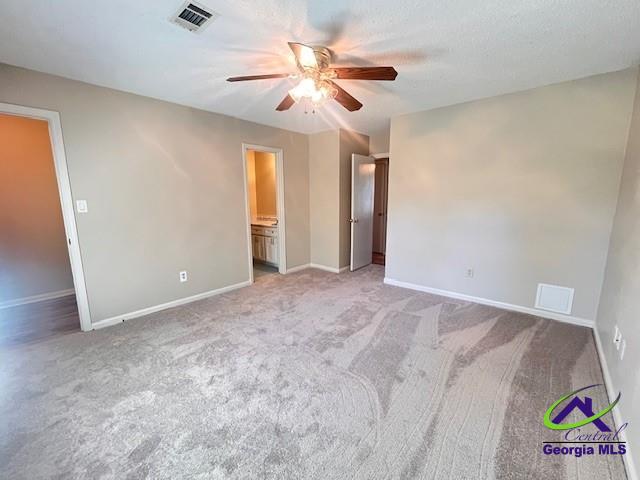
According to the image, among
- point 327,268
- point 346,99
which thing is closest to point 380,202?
point 327,268

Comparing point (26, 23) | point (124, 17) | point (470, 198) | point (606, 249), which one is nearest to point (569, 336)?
point (606, 249)

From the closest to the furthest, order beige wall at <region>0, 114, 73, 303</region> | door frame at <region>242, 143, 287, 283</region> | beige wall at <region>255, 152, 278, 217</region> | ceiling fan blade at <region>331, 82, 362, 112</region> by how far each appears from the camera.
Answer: ceiling fan blade at <region>331, 82, 362, 112</region>, beige wall at <region>0, 114, 73, 303</region>, door frame at <region>242, 143, 287, 283</region>, beige wall at <region>255, 152, 278, 217</region>

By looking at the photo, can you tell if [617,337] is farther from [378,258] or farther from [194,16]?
[378,258]

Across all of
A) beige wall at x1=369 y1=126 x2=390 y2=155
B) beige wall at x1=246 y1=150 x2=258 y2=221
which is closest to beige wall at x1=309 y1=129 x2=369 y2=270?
beige wall at x1=369 y1=126 x2=390 y2=155

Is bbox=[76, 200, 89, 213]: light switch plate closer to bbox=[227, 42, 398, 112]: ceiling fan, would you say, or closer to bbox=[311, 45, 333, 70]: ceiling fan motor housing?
bbox=[227, 42, 398, 112]: ceiling fan

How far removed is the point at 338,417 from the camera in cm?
164

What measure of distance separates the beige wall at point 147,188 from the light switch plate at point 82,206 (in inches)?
1.9

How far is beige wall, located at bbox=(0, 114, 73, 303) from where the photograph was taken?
3205 mm

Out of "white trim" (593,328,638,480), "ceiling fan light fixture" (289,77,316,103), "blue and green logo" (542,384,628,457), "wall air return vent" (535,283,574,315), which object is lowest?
"blue and green logo" (542,384,628,457)

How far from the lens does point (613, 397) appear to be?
172 centimetres

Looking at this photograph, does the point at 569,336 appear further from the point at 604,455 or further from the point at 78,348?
the point at 78,348

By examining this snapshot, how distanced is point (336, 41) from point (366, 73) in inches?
13.1

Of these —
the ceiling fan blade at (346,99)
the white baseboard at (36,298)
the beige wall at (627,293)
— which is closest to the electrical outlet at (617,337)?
the beige wall at (627,293)

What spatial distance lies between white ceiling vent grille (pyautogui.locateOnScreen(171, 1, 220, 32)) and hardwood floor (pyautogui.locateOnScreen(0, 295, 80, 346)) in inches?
117
